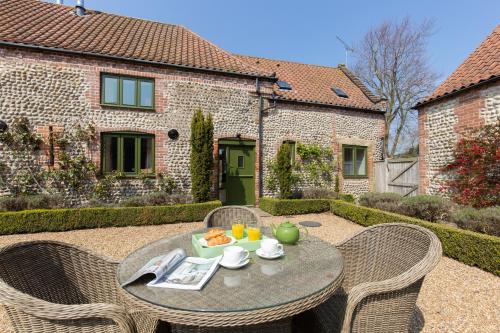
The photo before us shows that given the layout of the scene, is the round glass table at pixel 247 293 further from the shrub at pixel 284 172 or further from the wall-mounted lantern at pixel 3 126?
the wall-mounted lantern at pixel 3 126

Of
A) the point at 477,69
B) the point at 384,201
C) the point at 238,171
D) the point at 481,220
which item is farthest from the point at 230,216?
the point at 477,69

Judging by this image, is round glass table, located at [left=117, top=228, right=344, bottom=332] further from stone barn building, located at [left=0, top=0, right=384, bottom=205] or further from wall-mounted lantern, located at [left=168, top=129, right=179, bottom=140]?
stone barn building, located at [left=0, top=0, right=384, bottom=205]

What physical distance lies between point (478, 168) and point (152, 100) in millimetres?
9504

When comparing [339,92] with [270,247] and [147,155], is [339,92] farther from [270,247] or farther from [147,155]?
[270,247]

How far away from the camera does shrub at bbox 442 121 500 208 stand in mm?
5848

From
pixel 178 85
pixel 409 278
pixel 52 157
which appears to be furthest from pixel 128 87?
pixel 409 278

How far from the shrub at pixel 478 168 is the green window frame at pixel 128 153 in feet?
29.7

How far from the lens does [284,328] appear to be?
1.61 m

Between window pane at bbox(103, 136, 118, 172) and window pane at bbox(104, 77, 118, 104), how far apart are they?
3.96 ft

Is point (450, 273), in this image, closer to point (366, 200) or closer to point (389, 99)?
point (366, 200)

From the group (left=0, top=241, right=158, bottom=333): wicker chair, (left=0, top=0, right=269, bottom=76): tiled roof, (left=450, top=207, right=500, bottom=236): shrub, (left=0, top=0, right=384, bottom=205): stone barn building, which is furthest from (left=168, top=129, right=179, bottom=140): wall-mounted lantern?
(left=450, top=207, right=500, bottom=236): shrub

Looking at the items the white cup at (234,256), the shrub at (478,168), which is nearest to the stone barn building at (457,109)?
the shrub at (478,168)

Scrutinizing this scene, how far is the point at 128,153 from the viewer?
8.26 m

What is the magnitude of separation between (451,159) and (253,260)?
7690 mm
